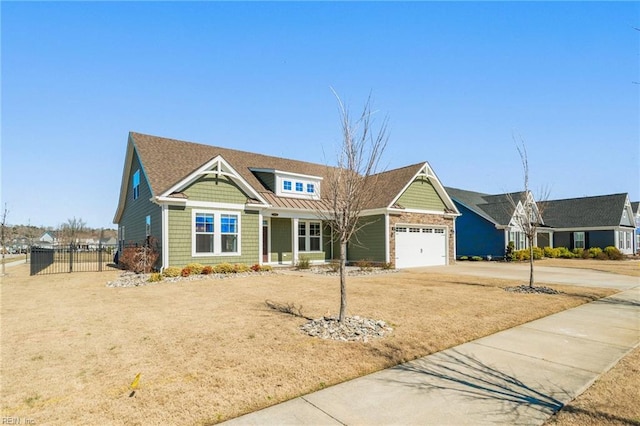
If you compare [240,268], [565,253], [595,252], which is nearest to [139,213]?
[240,268]

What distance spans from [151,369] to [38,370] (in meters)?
1.59

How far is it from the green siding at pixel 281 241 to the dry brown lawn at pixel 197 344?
8967 millimetres

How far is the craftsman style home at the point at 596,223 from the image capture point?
33.4 meters

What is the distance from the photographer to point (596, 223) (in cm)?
3403

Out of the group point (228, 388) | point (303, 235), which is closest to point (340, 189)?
point (228, 388)

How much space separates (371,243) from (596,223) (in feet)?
85.2

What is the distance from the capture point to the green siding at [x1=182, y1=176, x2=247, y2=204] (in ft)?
55.2

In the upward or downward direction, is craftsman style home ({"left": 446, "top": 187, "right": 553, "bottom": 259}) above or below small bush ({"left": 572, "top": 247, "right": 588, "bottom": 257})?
above

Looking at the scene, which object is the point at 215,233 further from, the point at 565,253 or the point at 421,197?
the point at 565,253

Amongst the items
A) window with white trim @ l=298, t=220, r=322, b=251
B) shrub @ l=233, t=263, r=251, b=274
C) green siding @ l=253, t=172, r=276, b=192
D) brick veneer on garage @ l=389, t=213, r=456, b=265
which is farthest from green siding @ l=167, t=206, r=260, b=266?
brick veneer on garage @ l=389, t=213, r=456, b=265

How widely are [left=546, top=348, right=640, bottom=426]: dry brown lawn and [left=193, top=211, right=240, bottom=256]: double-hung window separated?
49.8 feet

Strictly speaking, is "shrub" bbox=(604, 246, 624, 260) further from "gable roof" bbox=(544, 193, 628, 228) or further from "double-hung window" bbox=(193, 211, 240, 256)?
"double-hung window" bbox=(193, 211, 240, 256)

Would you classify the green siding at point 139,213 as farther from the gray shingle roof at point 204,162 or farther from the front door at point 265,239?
the front door at point 265,239

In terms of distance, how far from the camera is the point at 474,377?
4.82 m
